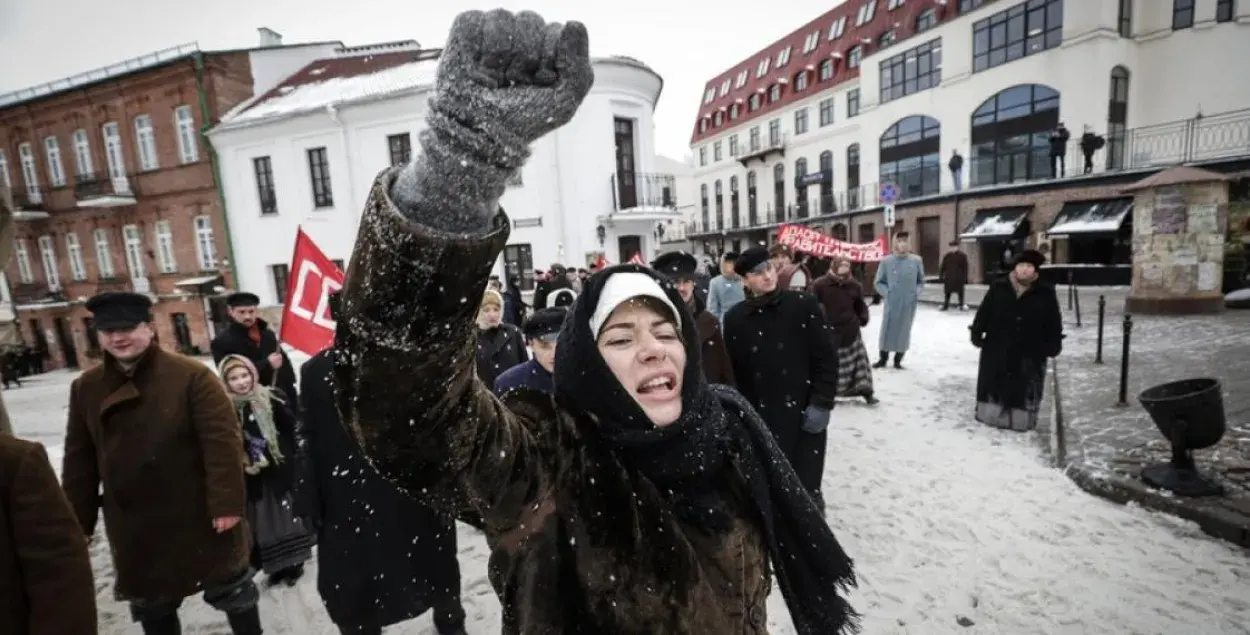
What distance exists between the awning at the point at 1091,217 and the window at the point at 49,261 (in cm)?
3986

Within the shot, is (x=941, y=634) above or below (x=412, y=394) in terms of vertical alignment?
below

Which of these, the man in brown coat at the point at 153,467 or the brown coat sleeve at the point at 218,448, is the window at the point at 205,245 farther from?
the brown coat sleeve at the point at 218,448

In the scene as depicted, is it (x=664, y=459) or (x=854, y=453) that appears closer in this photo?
(x=664, y=459)

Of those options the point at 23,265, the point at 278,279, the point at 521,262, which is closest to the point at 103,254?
the point at 23,265

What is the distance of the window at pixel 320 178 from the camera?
59.9 ft

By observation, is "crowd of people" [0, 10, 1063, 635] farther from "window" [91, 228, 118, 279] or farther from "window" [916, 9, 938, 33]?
"window" [916, 9, 938, 33]

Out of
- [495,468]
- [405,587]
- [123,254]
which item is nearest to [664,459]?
[495,468]

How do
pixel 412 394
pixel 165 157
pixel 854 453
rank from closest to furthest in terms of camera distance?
1. pixel 412 394
2. pixel 854 453
3. pixel 165 157

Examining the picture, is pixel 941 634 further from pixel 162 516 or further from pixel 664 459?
pixel 162 516

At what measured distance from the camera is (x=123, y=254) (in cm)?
2139

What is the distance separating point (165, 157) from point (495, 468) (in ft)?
84.3

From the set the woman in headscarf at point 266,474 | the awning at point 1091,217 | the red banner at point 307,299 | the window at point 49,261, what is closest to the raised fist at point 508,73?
the woman in headscarf at point 266,474

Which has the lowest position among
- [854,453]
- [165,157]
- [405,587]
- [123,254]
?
[854,453]

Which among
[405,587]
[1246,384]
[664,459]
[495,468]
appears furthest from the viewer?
[1246,384]
